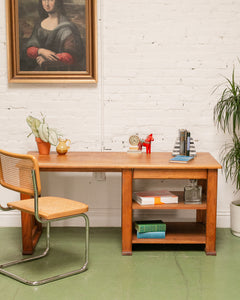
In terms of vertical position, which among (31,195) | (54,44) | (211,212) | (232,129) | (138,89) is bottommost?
(211,212)

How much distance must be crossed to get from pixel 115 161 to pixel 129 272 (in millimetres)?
868

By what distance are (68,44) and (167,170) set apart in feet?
4.87

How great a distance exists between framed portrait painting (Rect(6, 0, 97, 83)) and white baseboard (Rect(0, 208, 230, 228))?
1240mm

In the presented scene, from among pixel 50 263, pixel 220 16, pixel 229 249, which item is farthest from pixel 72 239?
pixel 220 16

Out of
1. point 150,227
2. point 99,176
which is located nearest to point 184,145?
point 150,227

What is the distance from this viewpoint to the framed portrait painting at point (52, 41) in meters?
3.88

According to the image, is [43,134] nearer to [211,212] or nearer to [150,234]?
[150,234]

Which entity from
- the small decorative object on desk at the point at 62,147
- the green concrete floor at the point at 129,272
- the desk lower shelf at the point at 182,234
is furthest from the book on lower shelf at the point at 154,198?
the small decorative object on desk at the point at 62,147

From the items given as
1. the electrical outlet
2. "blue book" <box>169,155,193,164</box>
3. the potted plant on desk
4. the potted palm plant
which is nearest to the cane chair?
the potted plant on desk

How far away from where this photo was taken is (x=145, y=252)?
349cm

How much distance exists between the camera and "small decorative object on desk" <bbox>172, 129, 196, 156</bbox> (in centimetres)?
366

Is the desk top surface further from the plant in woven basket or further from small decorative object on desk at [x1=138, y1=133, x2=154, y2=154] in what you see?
the plant in woven basket

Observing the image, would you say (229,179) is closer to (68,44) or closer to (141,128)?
(141,128)

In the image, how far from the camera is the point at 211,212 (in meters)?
3.41
